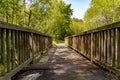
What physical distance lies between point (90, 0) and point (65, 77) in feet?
117

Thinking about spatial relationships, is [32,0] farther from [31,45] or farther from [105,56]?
[105,56]

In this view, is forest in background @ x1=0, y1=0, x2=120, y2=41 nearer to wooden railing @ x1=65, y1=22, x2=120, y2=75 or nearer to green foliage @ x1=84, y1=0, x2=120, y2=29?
green foliage @ x1=84, y1=0, x2=120, y2=29

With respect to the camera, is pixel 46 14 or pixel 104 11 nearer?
pixel 46 14

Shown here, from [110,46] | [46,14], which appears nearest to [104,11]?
[46,14]

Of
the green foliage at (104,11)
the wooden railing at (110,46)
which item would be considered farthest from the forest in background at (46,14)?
the wooden railing at (110,46)

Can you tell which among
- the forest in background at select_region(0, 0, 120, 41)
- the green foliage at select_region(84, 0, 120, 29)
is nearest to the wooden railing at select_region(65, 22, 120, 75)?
the forest in background at select_region(0, 0, 120, 41)

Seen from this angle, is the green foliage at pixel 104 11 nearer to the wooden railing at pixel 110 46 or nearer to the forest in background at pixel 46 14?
the forest in background at pixel 46 14

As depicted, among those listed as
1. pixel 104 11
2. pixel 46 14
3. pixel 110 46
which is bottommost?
pixel 110 46

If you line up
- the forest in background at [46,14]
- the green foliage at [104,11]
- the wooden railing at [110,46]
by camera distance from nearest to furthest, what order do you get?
the wooden railing at [110,46], the forest in background at [46,14], the green foliage at [104,11]

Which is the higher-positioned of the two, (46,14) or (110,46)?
(46,14)

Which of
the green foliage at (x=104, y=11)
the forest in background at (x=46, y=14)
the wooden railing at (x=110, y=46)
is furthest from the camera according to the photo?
the green foliage at (x=104, y=11)

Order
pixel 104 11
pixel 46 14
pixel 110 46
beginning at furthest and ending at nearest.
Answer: pixel 104 11
pixel 46 14
pixel 110 46

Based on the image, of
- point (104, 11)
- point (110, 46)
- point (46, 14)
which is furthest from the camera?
point (104, 11)

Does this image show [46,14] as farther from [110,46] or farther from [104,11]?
[110,46]
